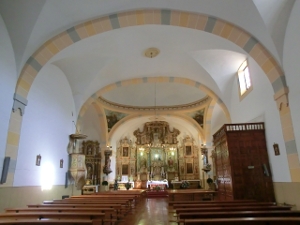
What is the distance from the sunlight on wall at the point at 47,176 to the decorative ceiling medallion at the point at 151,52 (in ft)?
18.8

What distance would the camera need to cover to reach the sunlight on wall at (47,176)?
7495mm

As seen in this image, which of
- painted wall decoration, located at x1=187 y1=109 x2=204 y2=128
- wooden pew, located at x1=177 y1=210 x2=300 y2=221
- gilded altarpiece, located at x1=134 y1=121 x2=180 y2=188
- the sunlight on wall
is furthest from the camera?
gilded altarpiece, located at x1=134 y1=121 x2=180 y2=188

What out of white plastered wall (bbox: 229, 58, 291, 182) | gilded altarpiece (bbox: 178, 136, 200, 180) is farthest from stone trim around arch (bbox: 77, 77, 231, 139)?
gilded altarpiece (bbox: 178, 136, 200, 180)

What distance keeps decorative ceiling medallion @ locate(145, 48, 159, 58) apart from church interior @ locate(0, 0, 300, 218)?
0.09 metres

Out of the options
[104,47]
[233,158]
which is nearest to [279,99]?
[233,158]

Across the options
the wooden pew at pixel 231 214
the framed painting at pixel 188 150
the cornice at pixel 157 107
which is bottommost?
the wooden pew at pixel 231 214

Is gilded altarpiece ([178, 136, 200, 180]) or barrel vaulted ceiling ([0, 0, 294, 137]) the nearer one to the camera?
barrel vaulted ceiling ([0, 0, 294, 137])

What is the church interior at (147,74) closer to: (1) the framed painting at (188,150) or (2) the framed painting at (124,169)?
(2) the framed painting at (124,169)

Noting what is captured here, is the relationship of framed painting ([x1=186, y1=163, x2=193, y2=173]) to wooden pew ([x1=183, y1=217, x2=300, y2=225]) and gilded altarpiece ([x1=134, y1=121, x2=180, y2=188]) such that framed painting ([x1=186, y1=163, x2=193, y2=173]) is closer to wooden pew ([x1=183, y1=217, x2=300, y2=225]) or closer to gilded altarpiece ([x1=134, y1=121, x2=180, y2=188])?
gilded altarpiece ([x1=134, y1=121, x2=180, y2=188])

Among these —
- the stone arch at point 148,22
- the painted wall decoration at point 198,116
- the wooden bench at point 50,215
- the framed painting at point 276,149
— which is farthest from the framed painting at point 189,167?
the wooden bench at point 50,215

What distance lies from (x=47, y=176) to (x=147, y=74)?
666 cm

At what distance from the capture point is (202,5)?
613cm

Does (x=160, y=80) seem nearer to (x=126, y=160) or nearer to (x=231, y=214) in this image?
(x=231, y=214)

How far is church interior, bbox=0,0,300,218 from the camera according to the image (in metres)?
5.67
